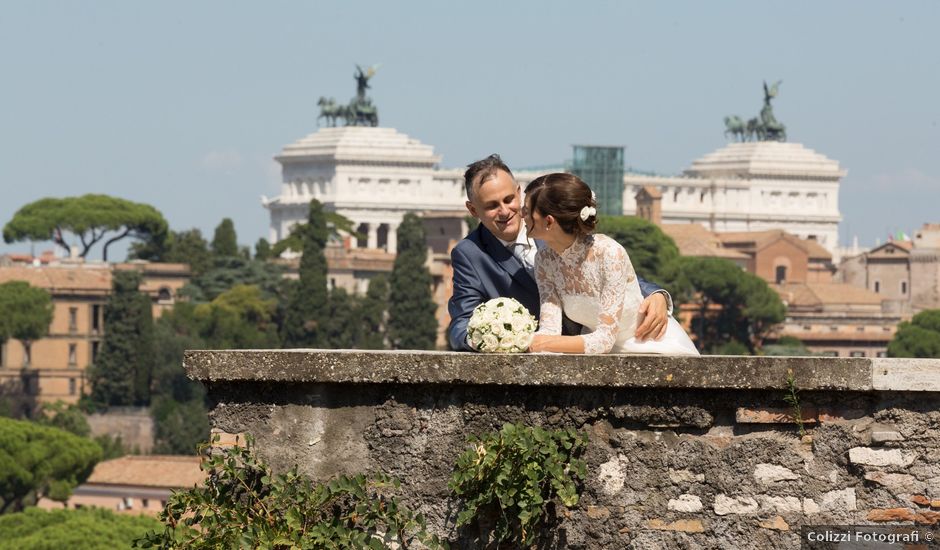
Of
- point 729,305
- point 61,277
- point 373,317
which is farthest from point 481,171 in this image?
point 729,305

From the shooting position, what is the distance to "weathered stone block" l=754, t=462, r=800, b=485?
18.9ft

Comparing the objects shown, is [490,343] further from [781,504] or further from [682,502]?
[781,504]

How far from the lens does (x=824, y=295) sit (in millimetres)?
98125

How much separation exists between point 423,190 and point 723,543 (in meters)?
128

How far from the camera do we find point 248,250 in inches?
3752

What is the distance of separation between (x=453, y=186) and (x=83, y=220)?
35438 mm

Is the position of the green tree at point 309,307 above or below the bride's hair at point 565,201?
above

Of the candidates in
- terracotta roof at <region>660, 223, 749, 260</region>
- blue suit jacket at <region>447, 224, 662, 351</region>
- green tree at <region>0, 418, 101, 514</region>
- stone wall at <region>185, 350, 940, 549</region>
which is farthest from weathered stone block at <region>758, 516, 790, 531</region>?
terracotta roof at <region>660, 223, 749, 260</region>

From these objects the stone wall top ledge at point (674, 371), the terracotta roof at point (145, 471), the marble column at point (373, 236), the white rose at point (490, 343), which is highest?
the marble column at point (373, 236)

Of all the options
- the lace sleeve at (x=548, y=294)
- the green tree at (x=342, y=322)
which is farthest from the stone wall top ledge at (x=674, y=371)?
the green tree at (x=342, y=322)

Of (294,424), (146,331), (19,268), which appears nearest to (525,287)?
(294,424)

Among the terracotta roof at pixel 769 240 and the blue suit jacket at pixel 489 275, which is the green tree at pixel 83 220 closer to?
the terracotta roof at pixel 769 240

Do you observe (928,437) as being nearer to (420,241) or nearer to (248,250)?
(420,241)

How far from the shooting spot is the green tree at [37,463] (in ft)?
180
